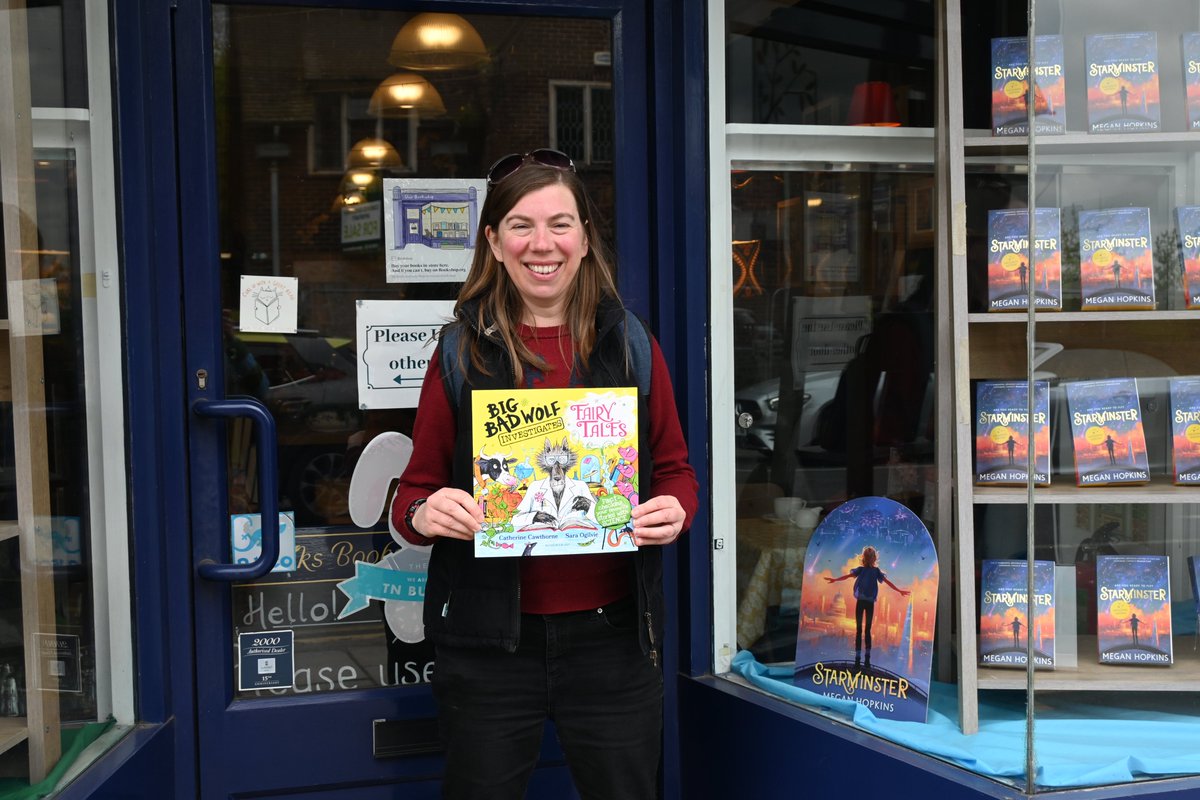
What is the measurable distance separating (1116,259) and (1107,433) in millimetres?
383

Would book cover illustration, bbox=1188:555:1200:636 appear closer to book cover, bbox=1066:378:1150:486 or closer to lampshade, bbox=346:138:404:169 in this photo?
book cover, bbox=1066:378:1150:486

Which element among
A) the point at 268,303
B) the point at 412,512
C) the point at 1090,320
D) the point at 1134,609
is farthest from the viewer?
the point at 268,303

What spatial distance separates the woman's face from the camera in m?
2.16

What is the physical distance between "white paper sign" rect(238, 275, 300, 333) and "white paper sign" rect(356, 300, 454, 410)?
0.16m

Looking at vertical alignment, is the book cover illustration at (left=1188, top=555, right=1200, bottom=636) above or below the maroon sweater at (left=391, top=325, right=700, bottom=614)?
below

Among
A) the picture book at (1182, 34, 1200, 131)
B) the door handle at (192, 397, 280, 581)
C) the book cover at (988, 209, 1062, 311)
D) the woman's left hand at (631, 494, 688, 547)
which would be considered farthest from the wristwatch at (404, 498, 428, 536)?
the picture book at (1182, 34, 1200, 131)

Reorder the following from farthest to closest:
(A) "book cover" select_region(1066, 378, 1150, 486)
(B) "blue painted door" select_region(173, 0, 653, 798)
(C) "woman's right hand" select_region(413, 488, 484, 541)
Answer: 1. (B) "blue painted door" select_region(173, 0, 653, 798)
2. (A) "book cover" select_region(1066, 378, 1150, 486)
3. (C) "woman's right hand" select_region(413, 488, 484, 541)

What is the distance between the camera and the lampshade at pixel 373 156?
2766mm

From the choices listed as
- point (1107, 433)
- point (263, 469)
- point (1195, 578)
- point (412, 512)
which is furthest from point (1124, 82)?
point (263, 469)

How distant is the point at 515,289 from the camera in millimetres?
2264

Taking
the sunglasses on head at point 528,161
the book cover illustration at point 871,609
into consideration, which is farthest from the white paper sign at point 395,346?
the book cover illustration at point 871,609

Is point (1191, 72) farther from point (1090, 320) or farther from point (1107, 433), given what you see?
point (1107, 433)

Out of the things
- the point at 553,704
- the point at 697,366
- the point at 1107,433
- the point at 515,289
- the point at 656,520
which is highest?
the point at 515,289

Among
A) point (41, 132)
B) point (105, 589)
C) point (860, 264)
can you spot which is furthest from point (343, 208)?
point (860, 264)
